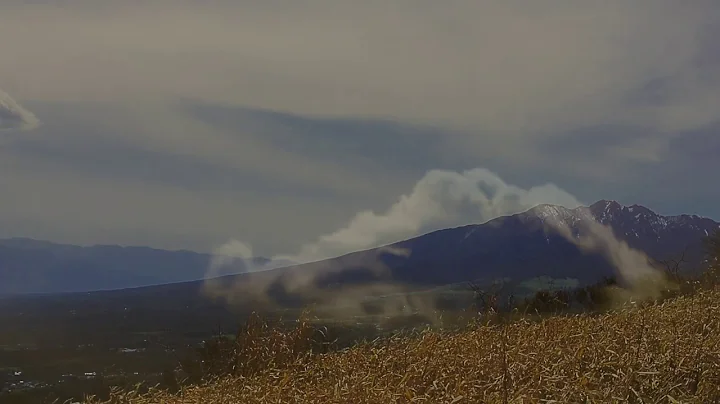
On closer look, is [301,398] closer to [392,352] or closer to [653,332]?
[392,352]

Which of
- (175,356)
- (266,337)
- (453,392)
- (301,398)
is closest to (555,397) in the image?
(453,392)

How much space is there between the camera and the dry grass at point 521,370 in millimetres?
4488

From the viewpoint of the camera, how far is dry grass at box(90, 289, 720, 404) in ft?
14.7

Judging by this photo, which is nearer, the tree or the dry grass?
the dry grass

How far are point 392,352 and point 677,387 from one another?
310cm

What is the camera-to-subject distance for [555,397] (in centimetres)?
439

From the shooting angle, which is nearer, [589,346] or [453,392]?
[453,392]

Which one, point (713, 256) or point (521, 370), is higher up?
point (713, 256)

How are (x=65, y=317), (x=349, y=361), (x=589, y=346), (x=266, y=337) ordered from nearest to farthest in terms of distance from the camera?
(x=589, y=346) → (x=349, y=361) → (x=266, y=337) → (x=65, y=317)

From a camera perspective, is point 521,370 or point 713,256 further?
point 713,256

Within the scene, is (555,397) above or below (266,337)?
below

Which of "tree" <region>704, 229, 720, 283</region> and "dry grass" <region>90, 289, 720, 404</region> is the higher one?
"tree" <region>704, 229, 720, 283</region>

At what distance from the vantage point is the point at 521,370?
16.9ft

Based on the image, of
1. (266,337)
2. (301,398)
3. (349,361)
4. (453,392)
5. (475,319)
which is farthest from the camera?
(475,319)
